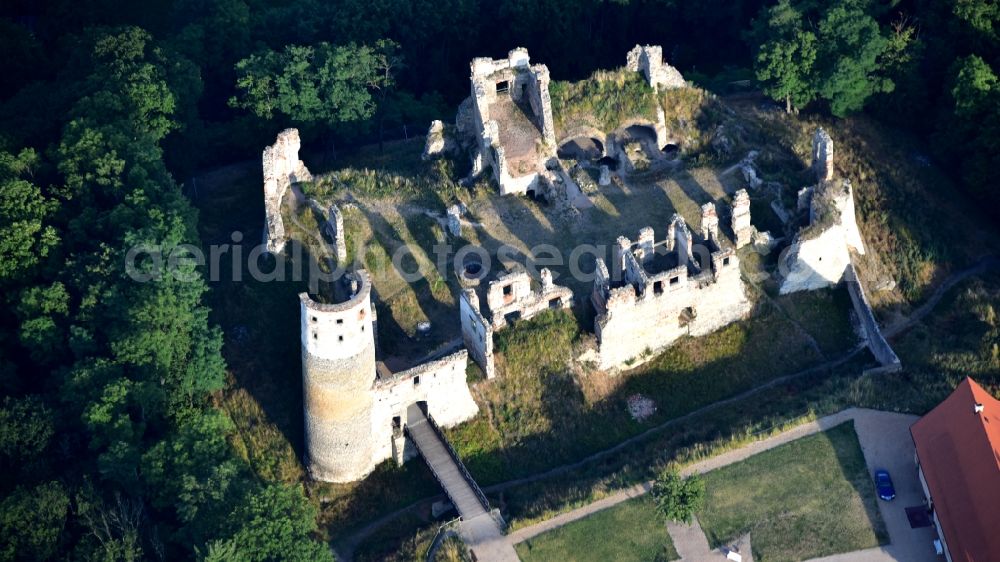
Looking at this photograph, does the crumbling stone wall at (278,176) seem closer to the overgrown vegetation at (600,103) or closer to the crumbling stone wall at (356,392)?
the crumbling stone wall at (356,392)

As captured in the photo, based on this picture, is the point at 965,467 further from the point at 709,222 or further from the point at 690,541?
the point at 709,222

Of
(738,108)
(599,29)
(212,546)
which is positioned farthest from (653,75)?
(212,546)

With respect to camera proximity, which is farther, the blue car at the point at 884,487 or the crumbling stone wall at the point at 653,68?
the crumbling stone wall at the point at 653,68

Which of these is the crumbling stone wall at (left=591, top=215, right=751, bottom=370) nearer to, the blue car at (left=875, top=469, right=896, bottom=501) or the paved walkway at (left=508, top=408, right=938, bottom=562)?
the paved walkway at (left=508, top=408, right=938, bottom=562)

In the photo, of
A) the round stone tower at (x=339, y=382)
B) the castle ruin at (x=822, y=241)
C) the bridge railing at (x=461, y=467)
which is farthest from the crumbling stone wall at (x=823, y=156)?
the round stone tower at (x=339, y=382)

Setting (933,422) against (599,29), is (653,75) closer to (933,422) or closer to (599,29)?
(599,29)

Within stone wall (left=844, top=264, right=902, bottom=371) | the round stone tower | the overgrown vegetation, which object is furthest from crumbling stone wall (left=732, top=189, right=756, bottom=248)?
the round stone tower
